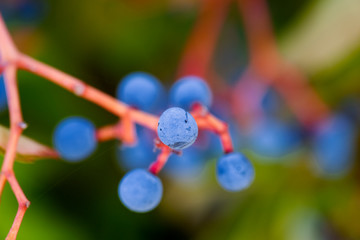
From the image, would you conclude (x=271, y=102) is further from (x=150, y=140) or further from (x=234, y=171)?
(x=234, y=171)

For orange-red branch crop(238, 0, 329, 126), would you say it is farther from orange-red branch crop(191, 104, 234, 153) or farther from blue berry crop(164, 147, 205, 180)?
orange-red branch crop(191, 104, 234, 153)

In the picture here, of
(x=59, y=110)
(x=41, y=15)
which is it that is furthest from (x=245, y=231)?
(x=41, y=15)

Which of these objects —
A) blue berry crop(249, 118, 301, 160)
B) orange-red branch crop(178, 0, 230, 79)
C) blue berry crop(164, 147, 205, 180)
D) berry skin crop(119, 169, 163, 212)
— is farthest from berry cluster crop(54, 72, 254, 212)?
blue berry crop(249, 118, 301, 160)

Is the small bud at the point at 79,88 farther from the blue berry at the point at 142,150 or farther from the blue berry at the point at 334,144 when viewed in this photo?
the blue berry at the point at 334,144

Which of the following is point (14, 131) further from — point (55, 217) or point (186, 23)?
point (186, 23)

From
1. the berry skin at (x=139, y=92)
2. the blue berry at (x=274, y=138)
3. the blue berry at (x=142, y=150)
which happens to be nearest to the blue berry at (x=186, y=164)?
the blue berry at (x=142, y=150)

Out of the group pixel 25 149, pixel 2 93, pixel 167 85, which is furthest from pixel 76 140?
pixel 167 85

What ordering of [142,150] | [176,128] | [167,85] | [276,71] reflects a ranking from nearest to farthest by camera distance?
[176,128] → [142,150] → [276,71] → [167,85]
